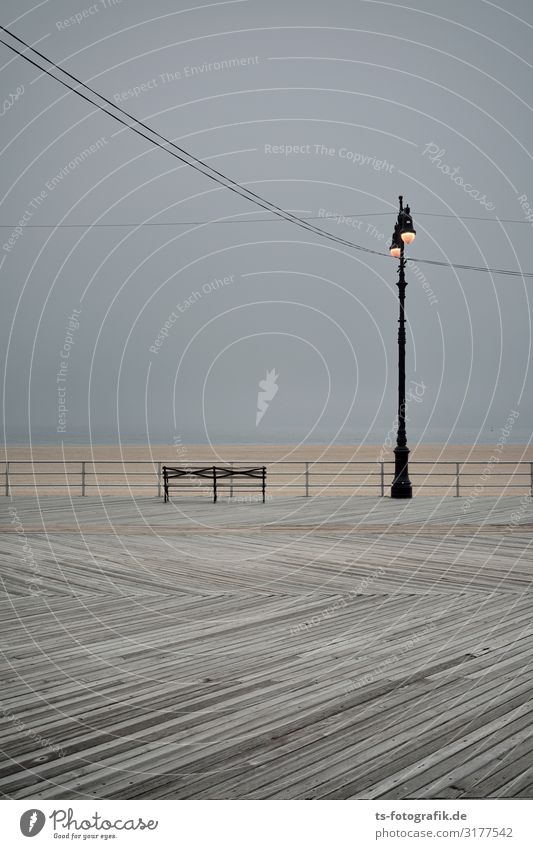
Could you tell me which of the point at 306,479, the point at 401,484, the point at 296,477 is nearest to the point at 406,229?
the point at 401,484

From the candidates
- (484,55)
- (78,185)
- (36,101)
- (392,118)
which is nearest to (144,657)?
(484,55)

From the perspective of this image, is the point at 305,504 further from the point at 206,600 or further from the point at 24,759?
the point at 24,759

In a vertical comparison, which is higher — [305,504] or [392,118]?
[392,118]

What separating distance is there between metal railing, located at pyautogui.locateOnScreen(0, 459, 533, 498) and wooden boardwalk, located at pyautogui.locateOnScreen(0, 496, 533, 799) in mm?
5340

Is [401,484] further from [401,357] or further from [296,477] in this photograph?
[296,477]

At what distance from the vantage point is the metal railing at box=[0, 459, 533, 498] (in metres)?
16.2

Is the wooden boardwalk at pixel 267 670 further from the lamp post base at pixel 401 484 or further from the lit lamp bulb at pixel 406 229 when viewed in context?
the lit lamp bulb at pixel 406 229

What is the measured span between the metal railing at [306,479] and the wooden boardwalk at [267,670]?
17.5ft

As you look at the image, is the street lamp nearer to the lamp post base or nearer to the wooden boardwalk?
the lamp post base

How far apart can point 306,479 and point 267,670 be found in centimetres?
1256

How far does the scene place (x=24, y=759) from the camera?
315cm

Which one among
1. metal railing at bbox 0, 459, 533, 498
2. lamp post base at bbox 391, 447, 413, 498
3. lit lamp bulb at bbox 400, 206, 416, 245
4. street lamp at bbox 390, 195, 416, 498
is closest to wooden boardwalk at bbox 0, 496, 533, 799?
metal railing at bbox 0, 459, 533, 498
